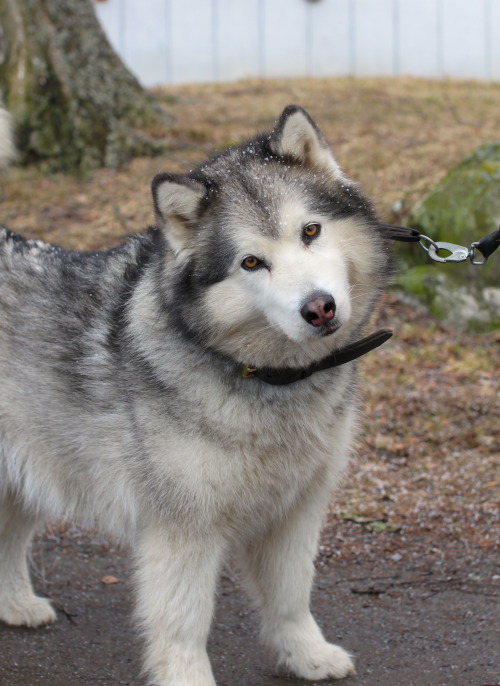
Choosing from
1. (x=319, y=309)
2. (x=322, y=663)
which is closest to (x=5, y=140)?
(x=319, y=309)

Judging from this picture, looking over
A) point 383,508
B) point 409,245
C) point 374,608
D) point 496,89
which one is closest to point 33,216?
point 409,245

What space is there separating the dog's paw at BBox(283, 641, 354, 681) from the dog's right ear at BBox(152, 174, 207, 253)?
1762mm

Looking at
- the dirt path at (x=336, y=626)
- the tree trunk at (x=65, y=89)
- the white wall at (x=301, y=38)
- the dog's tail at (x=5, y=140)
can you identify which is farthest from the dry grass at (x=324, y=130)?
the dirt path at (x=336, y=626)

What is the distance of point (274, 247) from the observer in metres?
2.87

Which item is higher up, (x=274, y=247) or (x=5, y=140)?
(x=5, y=140)

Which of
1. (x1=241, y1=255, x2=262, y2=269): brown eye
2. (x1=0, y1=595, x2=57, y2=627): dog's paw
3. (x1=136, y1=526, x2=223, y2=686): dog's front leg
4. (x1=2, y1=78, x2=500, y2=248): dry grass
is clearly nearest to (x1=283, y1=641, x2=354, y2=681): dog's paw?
(x1=136, y1=526, x2=223, y2=686): dog's front leg

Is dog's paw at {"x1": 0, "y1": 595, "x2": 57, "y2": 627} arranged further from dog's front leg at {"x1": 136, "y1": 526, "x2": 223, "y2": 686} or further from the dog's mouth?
the dog's mouth

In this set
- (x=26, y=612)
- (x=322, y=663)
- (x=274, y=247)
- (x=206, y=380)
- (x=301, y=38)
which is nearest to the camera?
(x=274, y=247)

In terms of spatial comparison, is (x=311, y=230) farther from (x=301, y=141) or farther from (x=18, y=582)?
(x=18, y=582)

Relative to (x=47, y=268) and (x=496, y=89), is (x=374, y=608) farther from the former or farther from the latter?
(x=496, y=89)

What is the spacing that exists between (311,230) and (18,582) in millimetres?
2362

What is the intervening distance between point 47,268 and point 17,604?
165cm

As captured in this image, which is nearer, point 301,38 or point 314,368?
point 314,368

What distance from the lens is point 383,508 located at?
507 centimetres
